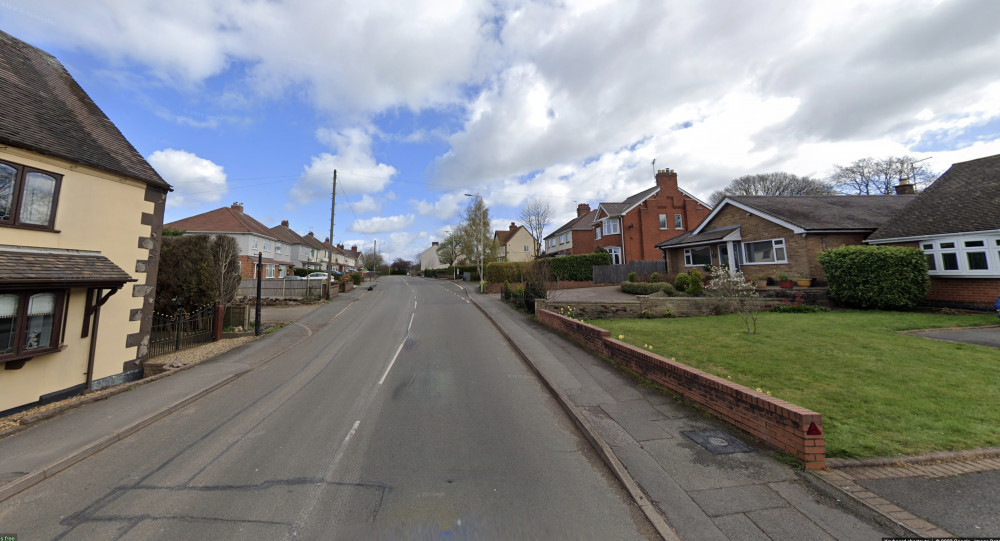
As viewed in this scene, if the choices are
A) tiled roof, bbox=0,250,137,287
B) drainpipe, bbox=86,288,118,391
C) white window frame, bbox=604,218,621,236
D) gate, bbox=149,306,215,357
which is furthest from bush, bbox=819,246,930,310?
gate, bbox=149,306,215,357

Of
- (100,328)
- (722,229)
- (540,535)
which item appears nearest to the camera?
(540,535)

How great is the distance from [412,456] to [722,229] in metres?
24.3

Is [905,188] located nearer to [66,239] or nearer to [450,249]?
[66,239]

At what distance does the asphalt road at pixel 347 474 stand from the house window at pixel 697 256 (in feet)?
71.7

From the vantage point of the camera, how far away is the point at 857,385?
579 centimetres

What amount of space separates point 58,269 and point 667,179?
38307mm

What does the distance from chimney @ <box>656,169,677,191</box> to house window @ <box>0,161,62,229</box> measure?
3746 centimetres

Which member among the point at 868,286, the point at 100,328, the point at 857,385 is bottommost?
the point at 857,385

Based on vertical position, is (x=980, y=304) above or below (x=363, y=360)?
above

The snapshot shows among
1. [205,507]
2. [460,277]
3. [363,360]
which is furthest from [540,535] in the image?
[460,277]

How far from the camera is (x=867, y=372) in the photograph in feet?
20.8

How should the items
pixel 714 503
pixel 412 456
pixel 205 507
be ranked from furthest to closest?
pixel 412 456, pixel 205 507, pixel 714 503

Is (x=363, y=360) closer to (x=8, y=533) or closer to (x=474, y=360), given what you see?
(x=474, y=360)

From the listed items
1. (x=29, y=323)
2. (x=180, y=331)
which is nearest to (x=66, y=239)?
(x=29, y=323)
